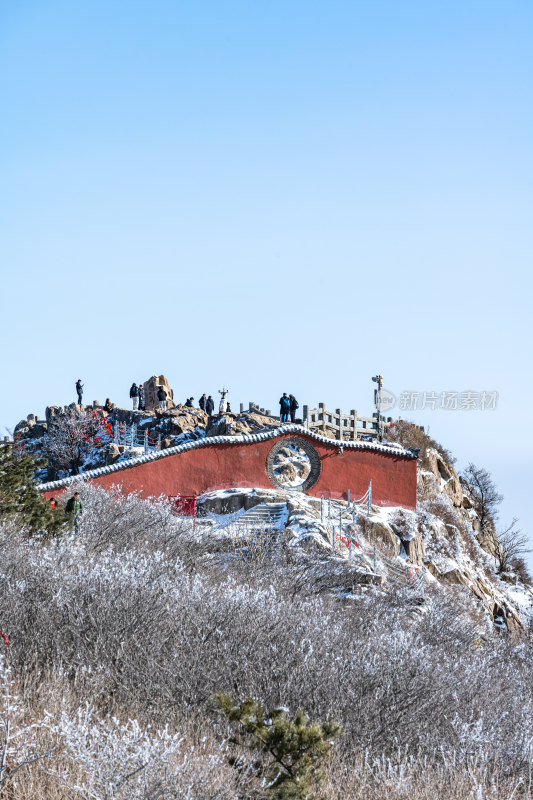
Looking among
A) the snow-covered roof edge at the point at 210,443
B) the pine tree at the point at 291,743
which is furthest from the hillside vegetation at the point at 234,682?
the snow-covered roof edge at the point at 210,443

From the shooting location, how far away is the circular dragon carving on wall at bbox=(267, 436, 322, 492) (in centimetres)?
2544

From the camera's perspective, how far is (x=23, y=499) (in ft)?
57.4

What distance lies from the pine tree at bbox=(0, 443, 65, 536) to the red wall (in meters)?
5.77

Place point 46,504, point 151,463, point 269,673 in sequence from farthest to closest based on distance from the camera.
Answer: point 151,463 < point 46,504 < point 269,673

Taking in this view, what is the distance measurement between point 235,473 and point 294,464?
1.81m

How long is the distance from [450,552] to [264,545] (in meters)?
8.84

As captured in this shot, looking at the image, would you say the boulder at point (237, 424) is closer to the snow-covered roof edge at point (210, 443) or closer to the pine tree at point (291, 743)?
the snow-covered roof edge at point (210, 443)

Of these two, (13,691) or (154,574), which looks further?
(154,574)

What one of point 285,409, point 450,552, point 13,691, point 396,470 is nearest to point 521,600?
point 450,552

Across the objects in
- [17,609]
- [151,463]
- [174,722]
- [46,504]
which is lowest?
[174,722]

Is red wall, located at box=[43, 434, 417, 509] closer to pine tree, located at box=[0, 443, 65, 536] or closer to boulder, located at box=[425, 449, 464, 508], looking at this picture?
pine tree, located at box=[0, 443, 65, 536]

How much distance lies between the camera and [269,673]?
11.9m

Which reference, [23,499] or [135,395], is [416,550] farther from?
[135,395]

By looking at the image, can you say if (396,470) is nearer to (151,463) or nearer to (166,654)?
(151,463)
